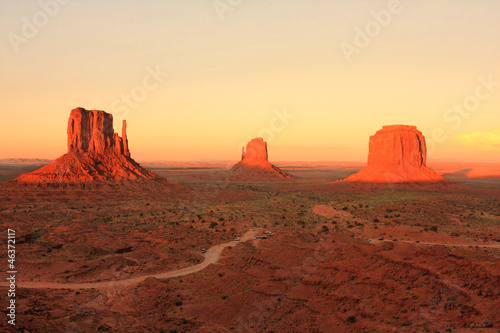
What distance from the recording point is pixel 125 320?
25.3 meters

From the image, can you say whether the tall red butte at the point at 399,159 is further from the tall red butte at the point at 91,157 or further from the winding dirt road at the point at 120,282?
the winding dirt road at the point at 120,282

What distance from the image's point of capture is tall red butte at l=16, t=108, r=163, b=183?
95.1 metres

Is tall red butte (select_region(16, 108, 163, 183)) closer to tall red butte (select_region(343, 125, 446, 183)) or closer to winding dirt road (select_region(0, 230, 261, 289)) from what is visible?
winding dirt road (select_region(0, 230, 261, 289))

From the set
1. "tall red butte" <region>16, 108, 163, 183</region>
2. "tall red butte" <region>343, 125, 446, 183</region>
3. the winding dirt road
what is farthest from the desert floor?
"tall red butte" <region>343, 125, 446, 183</region>

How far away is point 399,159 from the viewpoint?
121 m

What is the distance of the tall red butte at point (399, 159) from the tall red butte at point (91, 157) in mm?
74579

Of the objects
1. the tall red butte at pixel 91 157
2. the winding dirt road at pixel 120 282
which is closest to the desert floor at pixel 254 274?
the winding dirt road at pixel 120 282

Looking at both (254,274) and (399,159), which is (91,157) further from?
(399,159)

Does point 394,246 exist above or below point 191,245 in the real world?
above

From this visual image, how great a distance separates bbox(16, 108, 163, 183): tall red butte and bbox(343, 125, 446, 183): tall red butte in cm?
7458

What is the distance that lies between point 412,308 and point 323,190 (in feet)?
325

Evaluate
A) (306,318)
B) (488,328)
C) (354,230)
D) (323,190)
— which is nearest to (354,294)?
(306,318)

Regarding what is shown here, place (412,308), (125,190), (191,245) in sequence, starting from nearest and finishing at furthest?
1. (412,308)
2. (191,245)
3. (125,190)

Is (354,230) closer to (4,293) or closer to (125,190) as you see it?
(4,293)
